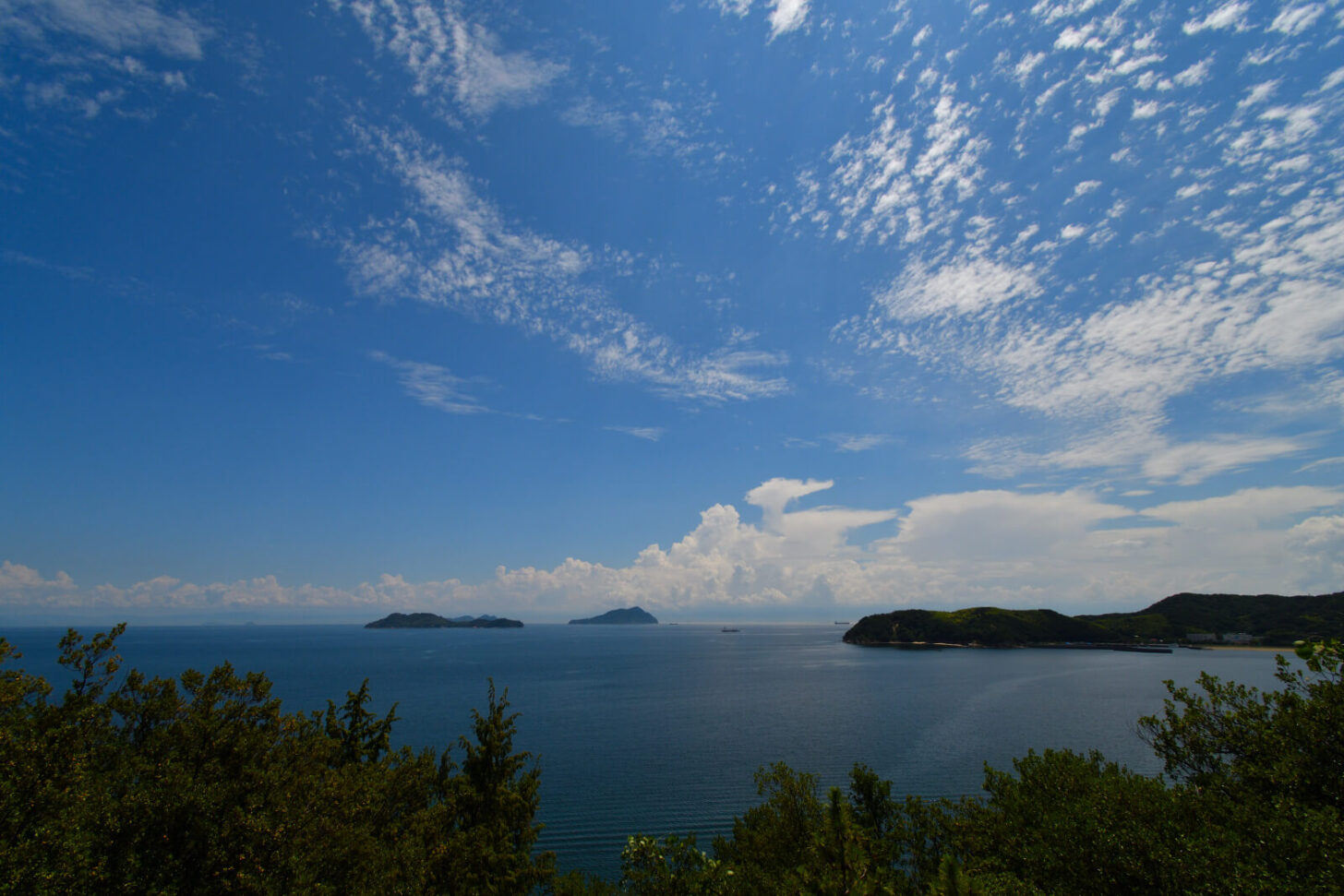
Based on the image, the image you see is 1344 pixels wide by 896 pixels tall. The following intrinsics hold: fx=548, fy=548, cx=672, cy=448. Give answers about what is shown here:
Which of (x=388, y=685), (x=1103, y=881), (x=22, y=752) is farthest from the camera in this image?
(x=388, y=685)

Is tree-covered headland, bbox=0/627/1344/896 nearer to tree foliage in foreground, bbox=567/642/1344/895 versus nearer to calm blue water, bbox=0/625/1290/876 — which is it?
tree foliage in foreground, bbox=567/642/1344/895

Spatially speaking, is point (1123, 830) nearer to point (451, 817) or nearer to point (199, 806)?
point (451, 817)

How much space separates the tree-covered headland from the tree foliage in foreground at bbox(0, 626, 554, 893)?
8cm

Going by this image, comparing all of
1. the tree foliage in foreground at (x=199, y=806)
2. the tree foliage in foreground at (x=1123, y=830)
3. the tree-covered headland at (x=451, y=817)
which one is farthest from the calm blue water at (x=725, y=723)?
the tree foliage in foreground at (x=199, y=806)

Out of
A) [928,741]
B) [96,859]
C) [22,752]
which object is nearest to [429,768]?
[96,859]

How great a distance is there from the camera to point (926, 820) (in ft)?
126

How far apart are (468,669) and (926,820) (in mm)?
173544

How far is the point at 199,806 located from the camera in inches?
759

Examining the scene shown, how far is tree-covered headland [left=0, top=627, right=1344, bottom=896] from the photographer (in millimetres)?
16109

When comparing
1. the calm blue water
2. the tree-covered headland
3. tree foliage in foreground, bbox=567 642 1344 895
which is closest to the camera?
tree foliage in foreground, bbox=567 642 1344 895

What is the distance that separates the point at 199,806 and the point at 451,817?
1355cm

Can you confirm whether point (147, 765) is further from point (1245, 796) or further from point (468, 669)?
point (468, 669)

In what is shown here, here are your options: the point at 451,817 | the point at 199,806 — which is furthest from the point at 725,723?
the point at 199,806

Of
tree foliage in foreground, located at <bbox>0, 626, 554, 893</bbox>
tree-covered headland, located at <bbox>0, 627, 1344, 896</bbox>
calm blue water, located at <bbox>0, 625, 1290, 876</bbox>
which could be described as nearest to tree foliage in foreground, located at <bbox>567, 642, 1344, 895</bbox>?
tree-covered headland, located at <bbox>0, 627, 1344, 896</bbox>
